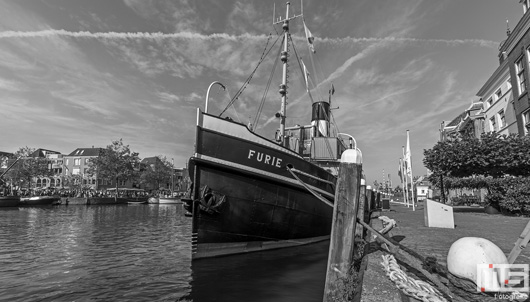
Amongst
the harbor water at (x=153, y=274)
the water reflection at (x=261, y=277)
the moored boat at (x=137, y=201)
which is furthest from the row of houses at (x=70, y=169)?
the water reflection at (x=261, y=277)

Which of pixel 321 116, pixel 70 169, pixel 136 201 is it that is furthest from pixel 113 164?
pixel 321 116

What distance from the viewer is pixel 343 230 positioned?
460 centimetres

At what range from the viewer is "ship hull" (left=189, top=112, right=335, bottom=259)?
8430 millimetres

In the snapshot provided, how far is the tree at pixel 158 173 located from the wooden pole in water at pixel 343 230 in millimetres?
76959

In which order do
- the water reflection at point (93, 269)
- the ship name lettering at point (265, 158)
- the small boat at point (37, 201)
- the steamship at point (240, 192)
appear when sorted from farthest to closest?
the small boat at point (37, 201) < the ship name lettering at point (265, 158) < the steamship at point (240, 192) < the water reflection at point (93, 269)

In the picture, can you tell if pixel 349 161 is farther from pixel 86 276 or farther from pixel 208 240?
pixel 86 276

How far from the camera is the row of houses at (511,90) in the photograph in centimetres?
2083

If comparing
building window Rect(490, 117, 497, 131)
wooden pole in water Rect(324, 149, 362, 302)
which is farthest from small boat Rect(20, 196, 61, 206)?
building window Rect(490, 117, 497, 131)

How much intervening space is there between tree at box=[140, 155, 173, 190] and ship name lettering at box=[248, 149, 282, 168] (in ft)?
238

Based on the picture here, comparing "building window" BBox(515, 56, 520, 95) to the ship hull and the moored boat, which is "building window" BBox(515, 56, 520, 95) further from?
the moored boat

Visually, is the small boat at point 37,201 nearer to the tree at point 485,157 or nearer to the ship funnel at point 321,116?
the ship funnel at point 321,116

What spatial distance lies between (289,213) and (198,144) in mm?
3950

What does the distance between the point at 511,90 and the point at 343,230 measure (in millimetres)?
29746

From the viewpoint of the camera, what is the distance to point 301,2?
14.1 meters
